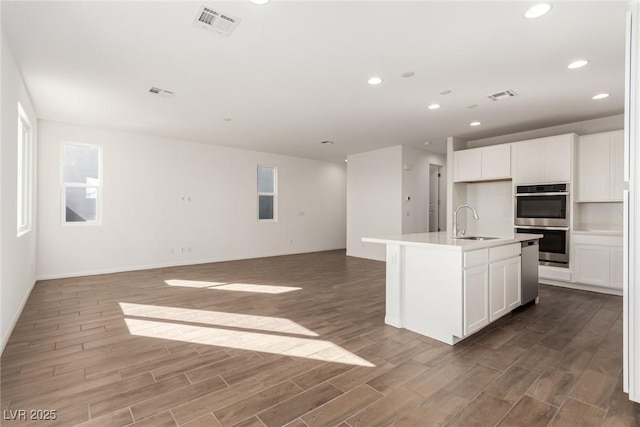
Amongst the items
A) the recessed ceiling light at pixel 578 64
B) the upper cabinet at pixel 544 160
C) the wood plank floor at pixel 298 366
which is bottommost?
the wood plank floor at pixel 298 366

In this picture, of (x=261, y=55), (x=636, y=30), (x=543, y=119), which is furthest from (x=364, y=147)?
(x=636, y=30)

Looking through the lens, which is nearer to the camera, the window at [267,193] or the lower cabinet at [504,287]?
the lower cabinet at [504,287]

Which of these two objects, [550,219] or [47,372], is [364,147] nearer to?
[550,219]

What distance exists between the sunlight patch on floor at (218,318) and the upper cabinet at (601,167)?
478 centimetres

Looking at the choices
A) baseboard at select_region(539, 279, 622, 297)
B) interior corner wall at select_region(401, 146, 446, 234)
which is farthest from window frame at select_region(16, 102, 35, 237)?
baseboard at select_region(539, 279, 622, 297)

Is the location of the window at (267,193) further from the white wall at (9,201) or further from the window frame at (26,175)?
the white wall at (9,201)

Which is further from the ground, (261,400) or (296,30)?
(296,30)

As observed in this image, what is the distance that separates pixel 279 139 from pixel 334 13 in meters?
4.41

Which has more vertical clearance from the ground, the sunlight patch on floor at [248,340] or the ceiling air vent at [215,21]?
the ceiling air vent at [215,21]

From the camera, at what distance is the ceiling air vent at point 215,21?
2.39 m

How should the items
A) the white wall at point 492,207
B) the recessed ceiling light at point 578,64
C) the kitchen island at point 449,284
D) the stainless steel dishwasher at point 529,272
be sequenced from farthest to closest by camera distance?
the white wall at point 492,207, the stainless steel dishwasher at point 529,272, the recessed ceiling light at point 578,64, the kitchen island at point 449,284

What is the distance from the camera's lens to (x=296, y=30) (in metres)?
2.61

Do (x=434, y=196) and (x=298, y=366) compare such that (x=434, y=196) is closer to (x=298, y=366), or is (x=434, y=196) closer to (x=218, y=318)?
(x=218, y=318)

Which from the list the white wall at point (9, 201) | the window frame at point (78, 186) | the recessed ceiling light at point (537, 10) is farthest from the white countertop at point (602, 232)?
the window frame at point (78, 186)
